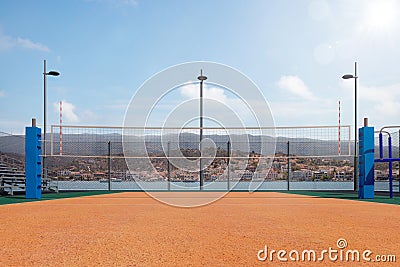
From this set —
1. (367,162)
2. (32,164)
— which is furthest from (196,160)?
(367,162)

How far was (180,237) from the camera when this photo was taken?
4.14m

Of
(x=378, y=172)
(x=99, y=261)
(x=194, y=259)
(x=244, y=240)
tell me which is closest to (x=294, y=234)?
(x=244, y=240)

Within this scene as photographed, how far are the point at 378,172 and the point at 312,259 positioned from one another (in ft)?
34.5

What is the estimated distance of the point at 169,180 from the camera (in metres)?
15.3

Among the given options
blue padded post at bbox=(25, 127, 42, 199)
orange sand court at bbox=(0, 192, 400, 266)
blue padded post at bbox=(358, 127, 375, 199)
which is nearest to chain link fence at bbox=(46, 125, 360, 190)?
blue padded post at bbox=(358, 127, 375, 199)

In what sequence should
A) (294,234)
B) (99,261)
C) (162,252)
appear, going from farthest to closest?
1. (294,234)
2. (162,252)
3. (99,261)

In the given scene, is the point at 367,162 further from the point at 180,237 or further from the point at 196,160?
the point at 180,237

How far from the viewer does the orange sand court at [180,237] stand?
10.3 feet

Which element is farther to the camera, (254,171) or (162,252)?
(254,171)

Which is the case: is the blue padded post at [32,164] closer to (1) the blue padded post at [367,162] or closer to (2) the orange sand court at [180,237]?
(2) the orange sand court at [180,237]

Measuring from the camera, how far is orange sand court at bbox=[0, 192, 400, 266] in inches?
123

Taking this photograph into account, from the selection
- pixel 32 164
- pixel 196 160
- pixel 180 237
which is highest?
pixel 32 164

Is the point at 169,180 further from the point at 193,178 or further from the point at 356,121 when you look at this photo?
the point at 356,121

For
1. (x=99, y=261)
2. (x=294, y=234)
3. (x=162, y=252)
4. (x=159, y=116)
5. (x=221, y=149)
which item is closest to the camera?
(x=99, y=261)
